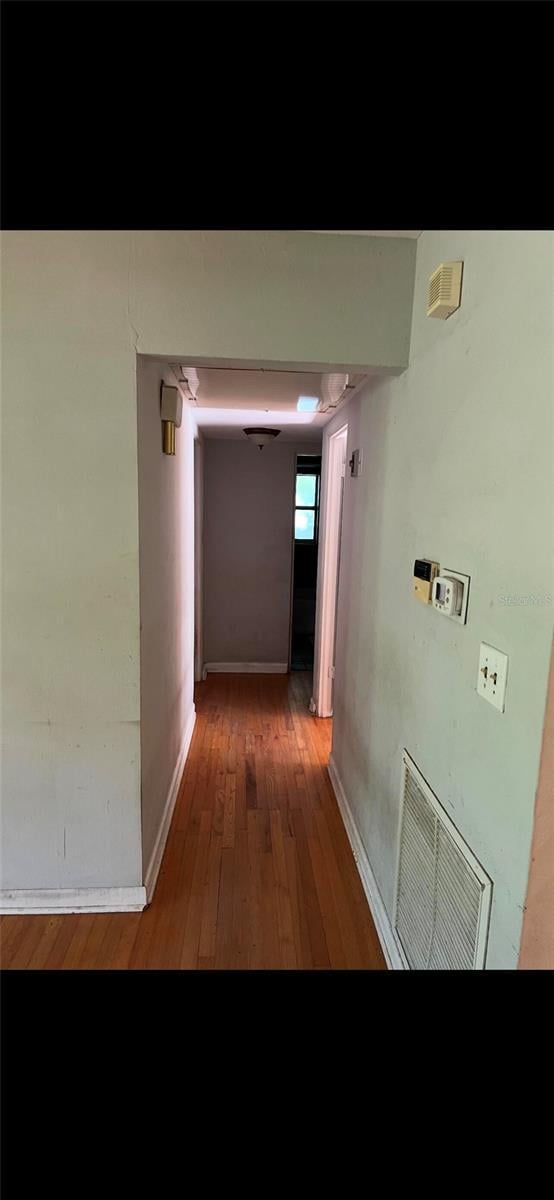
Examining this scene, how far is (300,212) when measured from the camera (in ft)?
1.16

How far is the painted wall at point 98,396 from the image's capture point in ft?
5.59

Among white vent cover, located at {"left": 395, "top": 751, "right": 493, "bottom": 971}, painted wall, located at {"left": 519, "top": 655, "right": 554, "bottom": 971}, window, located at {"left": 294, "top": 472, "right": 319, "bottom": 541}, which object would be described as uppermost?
window, located at {"left": 294, "top": 472, "right": 319, "bottom": 541}

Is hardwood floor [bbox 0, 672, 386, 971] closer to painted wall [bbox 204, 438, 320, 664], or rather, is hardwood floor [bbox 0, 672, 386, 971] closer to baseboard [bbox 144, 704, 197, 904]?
baseboard [bbox 144, 704, 197, 904]

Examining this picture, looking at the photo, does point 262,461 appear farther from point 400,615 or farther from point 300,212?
point 300,212

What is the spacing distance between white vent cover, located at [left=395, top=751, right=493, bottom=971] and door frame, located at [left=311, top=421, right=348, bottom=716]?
207 centimetres

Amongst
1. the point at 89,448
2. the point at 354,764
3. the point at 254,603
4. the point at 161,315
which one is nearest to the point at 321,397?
the point at 161,315

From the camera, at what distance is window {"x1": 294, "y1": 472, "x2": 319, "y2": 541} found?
537cm

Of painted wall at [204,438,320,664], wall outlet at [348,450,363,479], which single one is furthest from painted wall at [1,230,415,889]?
painted wall at [204,438,320,664]

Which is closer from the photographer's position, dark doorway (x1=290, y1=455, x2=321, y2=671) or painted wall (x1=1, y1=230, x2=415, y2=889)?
painted wall (x1=1, y1=230, x2=415, y2=889)

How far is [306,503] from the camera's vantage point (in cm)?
545

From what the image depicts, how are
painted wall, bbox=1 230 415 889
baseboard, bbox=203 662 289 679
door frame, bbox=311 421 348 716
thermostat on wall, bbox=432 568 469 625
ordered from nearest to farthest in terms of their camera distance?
thermostat on wall, bbox=432 568 469 625 → painted wall, bbox=1 230 415 889 → door frame, bbox=311 421 348 716 → baseboard, bbox=203 662 289 679

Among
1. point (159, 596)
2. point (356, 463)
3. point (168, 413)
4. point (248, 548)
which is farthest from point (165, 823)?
point (248, 548)

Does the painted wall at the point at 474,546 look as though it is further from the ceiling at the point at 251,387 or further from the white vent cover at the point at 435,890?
the ceiling at the point at 251,387

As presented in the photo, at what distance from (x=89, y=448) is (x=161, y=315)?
496mm
